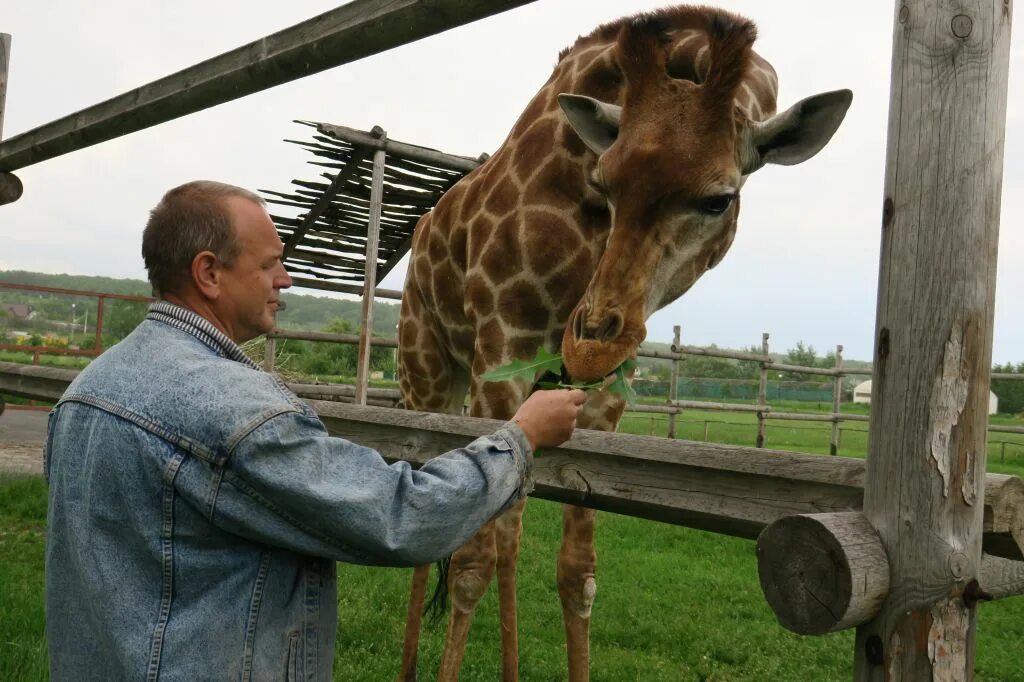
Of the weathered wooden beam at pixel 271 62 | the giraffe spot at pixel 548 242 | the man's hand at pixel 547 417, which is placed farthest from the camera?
the giraffe spot at pixel 548 242

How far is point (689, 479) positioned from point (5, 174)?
5166mm

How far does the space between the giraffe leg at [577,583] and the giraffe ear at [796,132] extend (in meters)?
1.76

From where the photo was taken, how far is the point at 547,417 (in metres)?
1.82

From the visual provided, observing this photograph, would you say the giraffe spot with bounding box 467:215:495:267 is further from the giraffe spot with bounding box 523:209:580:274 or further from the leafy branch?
the leafy branch

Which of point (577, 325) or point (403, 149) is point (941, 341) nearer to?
point (577, 325)

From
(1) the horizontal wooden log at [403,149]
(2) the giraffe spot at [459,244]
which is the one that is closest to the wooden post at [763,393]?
(1) the horizontal wooden log at [403,149]

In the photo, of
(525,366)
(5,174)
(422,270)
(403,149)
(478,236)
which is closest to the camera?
(525,366)

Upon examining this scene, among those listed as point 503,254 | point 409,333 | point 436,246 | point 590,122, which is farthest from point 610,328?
point 409,333

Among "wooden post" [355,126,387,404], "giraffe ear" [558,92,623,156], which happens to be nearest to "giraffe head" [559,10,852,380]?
"giraffe ear" [558,92,623,156]

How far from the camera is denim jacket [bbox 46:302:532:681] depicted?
1460 millimetres

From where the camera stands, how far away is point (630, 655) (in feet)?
15.2

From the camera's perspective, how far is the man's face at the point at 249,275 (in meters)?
1.72

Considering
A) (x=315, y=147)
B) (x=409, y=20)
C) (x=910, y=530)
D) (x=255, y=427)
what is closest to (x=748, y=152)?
(x=409, y=20)

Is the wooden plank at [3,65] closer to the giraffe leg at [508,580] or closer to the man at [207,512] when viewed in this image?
the giraffe leg at [508,580]
